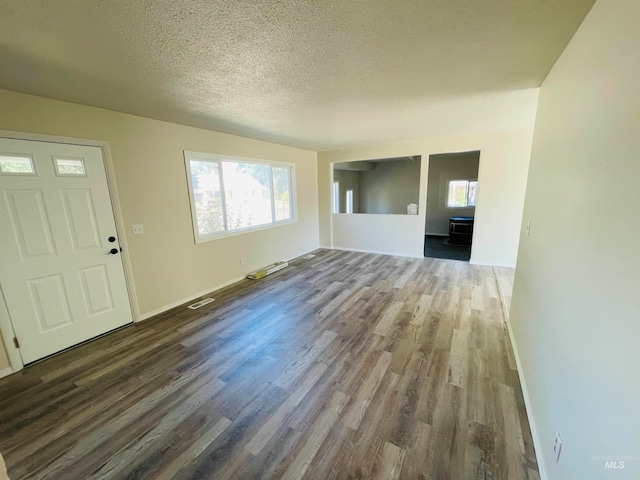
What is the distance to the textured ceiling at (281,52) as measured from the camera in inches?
49.9

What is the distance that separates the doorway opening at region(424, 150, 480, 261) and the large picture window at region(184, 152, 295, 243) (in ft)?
14.3

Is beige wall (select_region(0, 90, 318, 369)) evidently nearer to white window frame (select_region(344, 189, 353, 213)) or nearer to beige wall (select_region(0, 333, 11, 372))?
Answer: beige wall (select_region(0, 333, 11, 372))

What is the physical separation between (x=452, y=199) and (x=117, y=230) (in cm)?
856

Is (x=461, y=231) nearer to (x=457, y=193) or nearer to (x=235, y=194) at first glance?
(x=457, y=193)

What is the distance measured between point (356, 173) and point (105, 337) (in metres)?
8.97

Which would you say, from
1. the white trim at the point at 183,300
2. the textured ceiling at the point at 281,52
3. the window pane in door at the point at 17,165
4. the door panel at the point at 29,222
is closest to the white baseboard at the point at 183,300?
the white trim at the point at 183,300

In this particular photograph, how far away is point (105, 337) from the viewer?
109 inches

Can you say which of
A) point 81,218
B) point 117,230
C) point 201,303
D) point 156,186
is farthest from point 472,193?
point 81,218

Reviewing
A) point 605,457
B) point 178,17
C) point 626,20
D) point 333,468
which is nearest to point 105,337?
point 333,468

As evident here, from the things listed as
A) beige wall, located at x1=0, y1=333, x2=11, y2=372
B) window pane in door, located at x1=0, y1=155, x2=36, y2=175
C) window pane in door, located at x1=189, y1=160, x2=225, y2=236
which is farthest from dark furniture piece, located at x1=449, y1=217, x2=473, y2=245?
beige wall, located at x1=0, y1=333, x2=11, y2=372

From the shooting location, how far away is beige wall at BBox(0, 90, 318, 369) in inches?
92.2

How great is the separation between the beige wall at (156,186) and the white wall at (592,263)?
392cm

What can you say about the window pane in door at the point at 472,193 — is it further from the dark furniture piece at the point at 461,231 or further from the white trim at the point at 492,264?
the white trim at the point at 492,264

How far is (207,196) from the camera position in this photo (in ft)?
12.7
